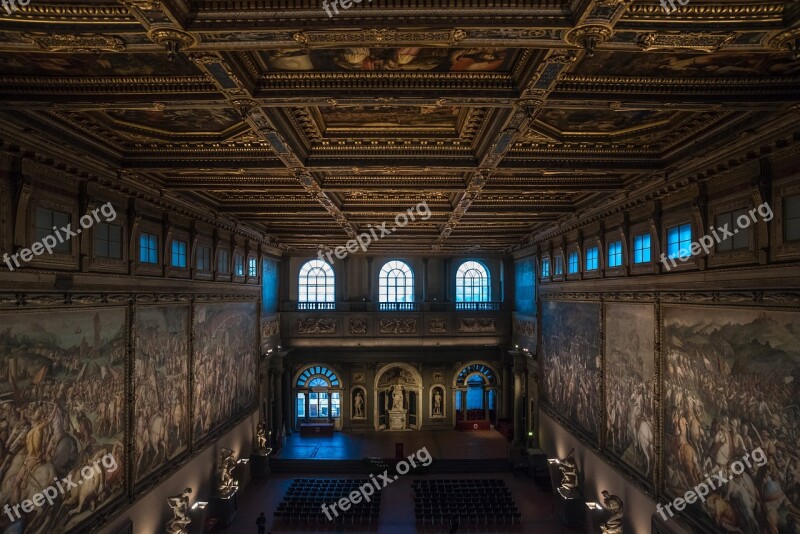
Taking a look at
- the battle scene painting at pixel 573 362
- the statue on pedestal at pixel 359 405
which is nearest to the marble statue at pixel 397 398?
the statue on pedestal at pixel 359 405

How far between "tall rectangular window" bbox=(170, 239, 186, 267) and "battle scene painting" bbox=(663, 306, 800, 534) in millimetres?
11986

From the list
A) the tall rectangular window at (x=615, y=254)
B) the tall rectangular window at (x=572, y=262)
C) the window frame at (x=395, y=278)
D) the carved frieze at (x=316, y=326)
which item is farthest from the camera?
the window frame at (x=395, y=278)

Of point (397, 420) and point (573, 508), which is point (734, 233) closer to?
point (573, 508)

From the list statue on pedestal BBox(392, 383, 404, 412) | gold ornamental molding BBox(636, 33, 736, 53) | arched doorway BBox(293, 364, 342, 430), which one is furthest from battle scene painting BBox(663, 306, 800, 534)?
arched doorway BBox(293, 364, 342, 430)

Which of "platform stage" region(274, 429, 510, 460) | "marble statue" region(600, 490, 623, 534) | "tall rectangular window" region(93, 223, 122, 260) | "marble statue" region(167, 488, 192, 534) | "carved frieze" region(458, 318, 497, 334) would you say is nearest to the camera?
"tall rectangular window" region(93, 223, 122, 260)

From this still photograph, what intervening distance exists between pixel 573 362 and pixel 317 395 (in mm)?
16035

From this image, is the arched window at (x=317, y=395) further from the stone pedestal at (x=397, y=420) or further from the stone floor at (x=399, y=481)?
the stone pedestal at (x=397, y=420)

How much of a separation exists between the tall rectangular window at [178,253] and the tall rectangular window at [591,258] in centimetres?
1183

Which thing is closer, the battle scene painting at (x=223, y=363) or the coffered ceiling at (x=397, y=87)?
the coffered ceiling at (x=397, y=87)

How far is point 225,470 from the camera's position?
53.9 feet

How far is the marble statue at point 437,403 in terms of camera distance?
28375 mm

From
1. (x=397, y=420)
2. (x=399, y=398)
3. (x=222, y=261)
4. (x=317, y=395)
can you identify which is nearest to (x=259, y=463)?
(x=317, y=395)

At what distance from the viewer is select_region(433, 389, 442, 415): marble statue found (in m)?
28.4

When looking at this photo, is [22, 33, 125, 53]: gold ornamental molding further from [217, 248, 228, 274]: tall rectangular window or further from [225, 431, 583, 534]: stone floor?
[225, 431, 583, 534]: stone floor
